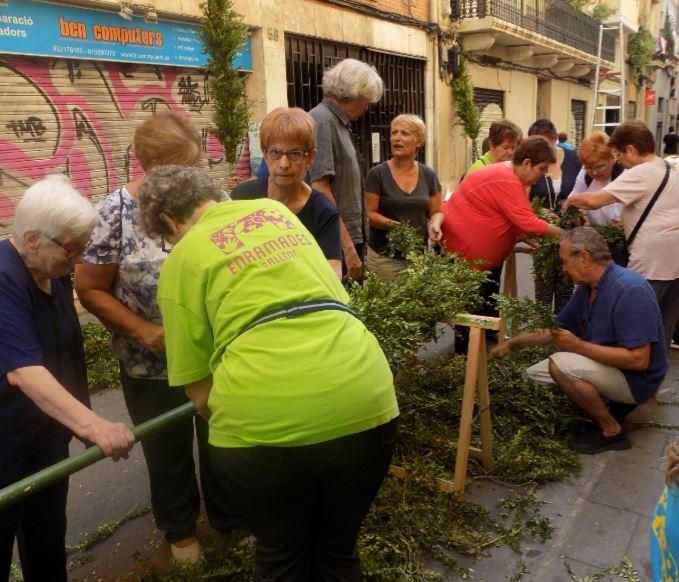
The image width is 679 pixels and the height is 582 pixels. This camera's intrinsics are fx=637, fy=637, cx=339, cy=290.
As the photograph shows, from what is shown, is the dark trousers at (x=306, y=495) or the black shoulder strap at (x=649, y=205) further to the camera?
the black shoulder strap at (x=649, y=205)

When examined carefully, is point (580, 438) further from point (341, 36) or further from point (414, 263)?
point (341, 36)

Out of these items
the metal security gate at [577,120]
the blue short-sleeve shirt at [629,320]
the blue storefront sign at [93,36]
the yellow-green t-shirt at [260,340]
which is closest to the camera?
the yellow-green t-shirt at [260,340]

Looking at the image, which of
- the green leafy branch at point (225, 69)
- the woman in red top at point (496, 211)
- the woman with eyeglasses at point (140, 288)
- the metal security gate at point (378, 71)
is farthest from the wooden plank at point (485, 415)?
the metal security gate at point (378, 71)

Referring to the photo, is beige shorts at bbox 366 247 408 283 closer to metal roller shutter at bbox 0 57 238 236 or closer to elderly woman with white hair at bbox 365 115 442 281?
elderly woman with white hair at bbox 365 115 442 281

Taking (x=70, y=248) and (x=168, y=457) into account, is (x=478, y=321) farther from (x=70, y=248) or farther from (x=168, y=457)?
(x=70, y=248)

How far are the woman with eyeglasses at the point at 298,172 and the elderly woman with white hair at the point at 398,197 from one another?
1.59 meters

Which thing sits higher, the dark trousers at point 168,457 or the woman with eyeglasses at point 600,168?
the woman with eyeglasses at point 600,168

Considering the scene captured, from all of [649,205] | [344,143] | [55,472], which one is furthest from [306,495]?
[649,205]

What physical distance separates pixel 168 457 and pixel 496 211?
8.92 feet

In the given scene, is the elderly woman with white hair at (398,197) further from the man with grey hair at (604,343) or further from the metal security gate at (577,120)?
the metal security gate at (577,120)

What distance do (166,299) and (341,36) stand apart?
432 inches

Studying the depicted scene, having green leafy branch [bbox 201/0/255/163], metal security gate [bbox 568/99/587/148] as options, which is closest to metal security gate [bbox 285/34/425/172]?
green leafy branch [bbox 201/0/255/163]

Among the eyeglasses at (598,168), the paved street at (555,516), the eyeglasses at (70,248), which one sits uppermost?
the eyeglasses at (598,168)

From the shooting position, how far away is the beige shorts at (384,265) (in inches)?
172
